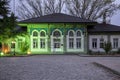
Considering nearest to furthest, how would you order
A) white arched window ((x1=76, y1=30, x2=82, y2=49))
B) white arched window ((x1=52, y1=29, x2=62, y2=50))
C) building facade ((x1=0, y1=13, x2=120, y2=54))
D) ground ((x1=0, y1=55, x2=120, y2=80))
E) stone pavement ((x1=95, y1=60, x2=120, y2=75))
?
1. ground ((x1=0, y1=55, x2=120, y2=80))
2. stone pavement ((x1=95, y1=60, x2=120, y2=75))
3. building facade ((x1=0, y1=13, x2=120, y2=54))
4. white arched window ((x1=52, y1=29, x2=62, y2=50))
5. white arched window ((x1=76, y1=30, x2=82, y2=49))

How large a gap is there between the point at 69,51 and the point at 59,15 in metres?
7.64

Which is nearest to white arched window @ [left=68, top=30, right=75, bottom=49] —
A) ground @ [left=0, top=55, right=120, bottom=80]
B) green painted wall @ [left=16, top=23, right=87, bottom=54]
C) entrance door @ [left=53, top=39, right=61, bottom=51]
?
green painted wall @ [left=16, top=23, right=87, bottom=54]

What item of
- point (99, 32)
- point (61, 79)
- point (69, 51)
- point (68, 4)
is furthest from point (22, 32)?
point (61, 79)

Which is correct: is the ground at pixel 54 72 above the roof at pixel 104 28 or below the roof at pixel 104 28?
below

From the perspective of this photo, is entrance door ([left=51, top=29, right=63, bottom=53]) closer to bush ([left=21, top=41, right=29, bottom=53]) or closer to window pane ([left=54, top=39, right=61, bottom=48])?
window pane ([left=54, top=39, right=61, bottom=48])

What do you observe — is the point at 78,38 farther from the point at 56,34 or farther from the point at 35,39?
the point at 35,39

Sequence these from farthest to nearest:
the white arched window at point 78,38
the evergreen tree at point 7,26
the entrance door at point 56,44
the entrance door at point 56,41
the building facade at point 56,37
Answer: the white arched window at point 78,38 → the entrance door at point 56,41 → the entrance door at point 56,44 → the building facade at point 56,37 → the evergreen tree at point 7,26

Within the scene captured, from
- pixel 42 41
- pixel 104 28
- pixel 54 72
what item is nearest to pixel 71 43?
pixel 42 41

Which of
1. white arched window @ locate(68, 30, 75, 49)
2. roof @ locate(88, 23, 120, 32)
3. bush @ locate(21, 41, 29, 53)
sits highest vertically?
roof @ locate(88, 23, 120, 32)

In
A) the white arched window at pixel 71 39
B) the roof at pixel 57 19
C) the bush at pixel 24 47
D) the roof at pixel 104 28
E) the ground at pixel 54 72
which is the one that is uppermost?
the roof at pixel 57 19

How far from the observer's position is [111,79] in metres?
14.7

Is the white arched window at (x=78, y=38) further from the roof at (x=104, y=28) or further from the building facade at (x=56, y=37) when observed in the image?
the roof at (x=104, y=28)

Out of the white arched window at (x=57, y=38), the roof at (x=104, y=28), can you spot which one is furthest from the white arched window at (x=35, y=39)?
the roof at (x=104, y=28)

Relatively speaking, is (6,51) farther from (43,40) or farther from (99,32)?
(99,32)
